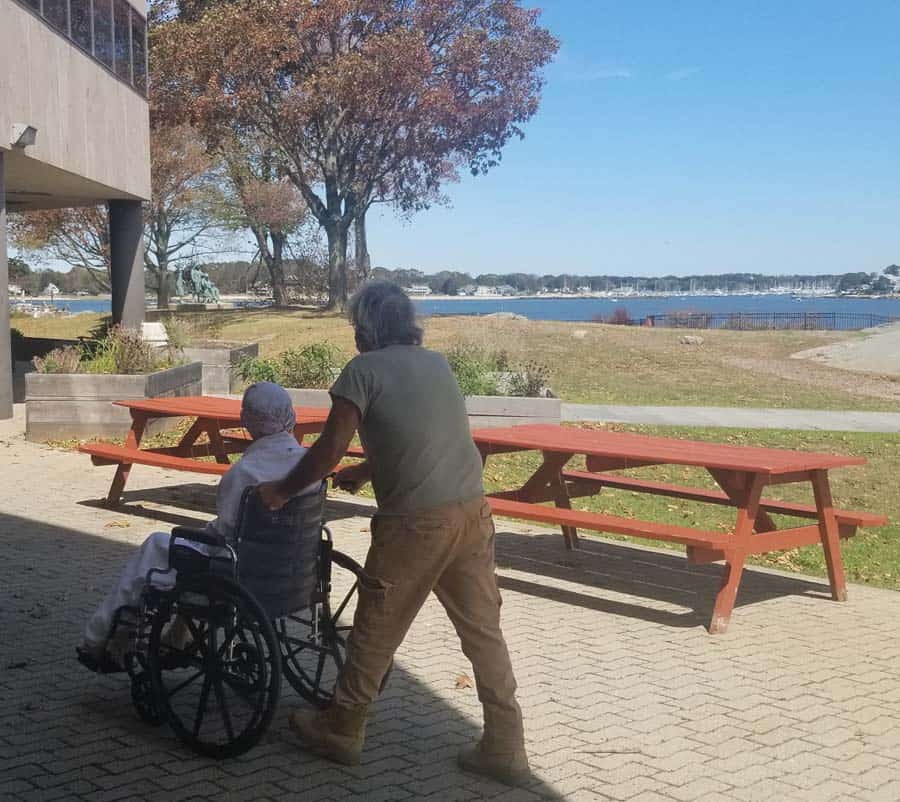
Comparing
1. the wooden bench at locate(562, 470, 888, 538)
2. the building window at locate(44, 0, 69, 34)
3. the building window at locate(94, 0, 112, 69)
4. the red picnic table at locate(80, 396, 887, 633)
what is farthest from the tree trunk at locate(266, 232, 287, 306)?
the wooden bench at locate(562, 470, 888, 538)

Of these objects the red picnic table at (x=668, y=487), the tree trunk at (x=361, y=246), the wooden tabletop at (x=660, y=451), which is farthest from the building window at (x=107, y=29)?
the tree trunk at (x=361, y=246)

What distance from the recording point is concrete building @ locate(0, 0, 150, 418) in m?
14.8

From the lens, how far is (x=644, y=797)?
13.8ft

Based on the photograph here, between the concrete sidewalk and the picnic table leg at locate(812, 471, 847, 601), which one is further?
the concrete sidewalk

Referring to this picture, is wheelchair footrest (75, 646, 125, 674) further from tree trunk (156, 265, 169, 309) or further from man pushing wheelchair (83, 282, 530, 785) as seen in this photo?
tree trunk (156, 265, 169, 309)

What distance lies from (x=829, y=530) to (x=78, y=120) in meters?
13.7

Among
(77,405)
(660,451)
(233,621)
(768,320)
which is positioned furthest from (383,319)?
(768,320)

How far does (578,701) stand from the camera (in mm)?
5277

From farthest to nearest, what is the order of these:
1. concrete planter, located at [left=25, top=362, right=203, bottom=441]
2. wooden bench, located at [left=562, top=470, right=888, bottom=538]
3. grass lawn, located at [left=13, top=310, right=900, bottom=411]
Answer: grass lawn, located at [left=13, top=310, right=900, bottom=411], concrete planter, located at [left=25, top=362, right=203, bottom=441], wooden bench, located at [left=562, top=470, right=888, bottom=538]

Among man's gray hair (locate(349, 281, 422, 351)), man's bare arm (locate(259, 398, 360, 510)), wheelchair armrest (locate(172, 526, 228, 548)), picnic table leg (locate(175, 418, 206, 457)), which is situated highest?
man's gray hair (locate(349, 281, 422, 351))

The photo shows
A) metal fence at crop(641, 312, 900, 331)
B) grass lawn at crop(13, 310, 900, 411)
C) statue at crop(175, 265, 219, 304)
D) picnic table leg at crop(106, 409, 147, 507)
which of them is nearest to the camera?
picnic table leg at crop(106, 409, 147, 507)

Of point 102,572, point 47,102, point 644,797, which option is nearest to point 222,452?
point 102,572

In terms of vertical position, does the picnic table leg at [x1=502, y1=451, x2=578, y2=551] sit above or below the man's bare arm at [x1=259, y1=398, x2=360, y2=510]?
below

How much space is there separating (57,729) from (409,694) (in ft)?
4.92
